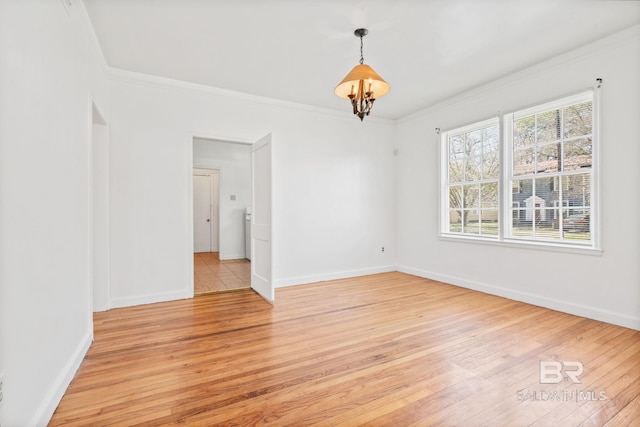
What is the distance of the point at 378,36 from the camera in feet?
9.34

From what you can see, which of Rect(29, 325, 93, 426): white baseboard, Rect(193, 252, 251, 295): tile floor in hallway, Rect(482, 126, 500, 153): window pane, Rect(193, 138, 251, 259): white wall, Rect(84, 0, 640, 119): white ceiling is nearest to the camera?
Rect(29, 325, 93, 426): white baseboard

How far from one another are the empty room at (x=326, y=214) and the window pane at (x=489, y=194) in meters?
0.05

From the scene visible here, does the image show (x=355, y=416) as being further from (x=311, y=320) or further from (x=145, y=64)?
(x=145, y=64)

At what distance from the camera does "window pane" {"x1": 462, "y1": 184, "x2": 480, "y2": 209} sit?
4.26m

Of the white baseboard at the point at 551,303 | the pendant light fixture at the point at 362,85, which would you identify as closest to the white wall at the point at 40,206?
the pendant light fixture at the point at 362,85

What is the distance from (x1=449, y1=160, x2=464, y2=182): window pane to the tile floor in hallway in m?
3.53

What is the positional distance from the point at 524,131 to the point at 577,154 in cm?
66

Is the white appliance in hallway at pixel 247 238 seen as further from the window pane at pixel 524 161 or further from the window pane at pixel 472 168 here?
the window pane at pixel 524 161

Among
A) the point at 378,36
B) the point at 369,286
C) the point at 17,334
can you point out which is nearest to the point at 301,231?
the point at 369,286

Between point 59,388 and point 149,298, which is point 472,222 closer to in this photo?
point 149,298

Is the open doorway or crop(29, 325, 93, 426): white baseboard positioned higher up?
the open doorway

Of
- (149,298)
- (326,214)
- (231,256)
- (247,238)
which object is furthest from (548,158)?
(231,256)

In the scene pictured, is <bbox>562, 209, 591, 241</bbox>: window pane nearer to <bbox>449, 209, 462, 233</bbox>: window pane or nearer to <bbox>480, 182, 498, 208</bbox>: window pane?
<bbox>480, 182, 498, 208</bbox>: window pane

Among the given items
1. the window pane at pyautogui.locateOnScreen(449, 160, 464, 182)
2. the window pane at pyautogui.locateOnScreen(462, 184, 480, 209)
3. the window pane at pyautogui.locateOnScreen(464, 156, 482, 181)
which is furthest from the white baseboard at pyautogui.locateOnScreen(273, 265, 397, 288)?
the window pane at pyautogui.locateOnScreen(464, 156, 482, 181)
